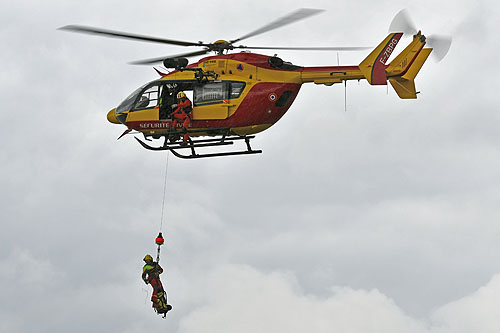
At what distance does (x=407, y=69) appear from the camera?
1117 inches

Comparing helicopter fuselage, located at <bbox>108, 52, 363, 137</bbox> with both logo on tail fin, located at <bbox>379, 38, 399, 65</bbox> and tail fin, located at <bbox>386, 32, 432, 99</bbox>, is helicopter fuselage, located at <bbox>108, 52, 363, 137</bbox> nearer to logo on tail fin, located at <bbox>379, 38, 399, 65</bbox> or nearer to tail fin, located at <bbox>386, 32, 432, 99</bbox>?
logo on tail fin, located at <bbox>379, 38, 399, 65</bbox>

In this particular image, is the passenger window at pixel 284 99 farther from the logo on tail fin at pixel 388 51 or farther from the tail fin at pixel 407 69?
the tail fin at pixel 407 69

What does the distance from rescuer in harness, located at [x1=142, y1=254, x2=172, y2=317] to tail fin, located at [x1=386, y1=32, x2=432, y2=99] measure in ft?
27.7

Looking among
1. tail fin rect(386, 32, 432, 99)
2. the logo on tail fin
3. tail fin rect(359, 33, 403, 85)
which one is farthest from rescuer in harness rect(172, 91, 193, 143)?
tail fin rect(386, 32, 432, 99)

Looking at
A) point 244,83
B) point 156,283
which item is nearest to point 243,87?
point 244,83

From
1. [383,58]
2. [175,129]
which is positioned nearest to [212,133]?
[175,129]

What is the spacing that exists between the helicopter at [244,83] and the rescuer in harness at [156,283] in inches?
126

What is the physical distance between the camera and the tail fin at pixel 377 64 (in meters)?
27.8

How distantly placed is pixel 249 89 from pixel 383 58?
12.5 ft

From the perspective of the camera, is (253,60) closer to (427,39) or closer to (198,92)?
(198,92)

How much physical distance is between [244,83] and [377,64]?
3.75m

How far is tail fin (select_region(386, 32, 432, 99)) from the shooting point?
2830 cm

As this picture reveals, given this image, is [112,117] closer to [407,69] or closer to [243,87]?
[243,87]

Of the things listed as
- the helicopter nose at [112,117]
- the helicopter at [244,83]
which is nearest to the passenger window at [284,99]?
the helicopter at [244,83]
